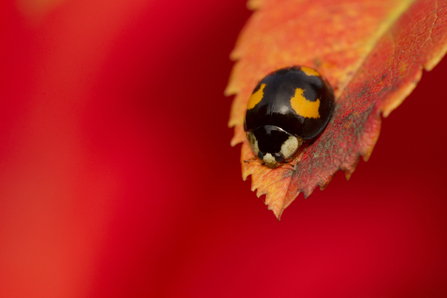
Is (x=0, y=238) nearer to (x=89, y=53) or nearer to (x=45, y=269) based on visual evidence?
(x=45, y=269)

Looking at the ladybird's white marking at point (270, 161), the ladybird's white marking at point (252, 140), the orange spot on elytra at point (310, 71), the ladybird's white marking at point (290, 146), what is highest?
the orange spot on elytra at point (310, 71)

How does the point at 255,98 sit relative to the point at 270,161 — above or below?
above

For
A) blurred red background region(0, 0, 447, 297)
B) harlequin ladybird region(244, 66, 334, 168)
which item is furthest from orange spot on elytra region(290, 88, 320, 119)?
blurred red background region(0, 0, 447, 297)

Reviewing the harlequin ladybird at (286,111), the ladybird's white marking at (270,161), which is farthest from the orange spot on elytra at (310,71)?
the ladybird's white marking at (270,161)

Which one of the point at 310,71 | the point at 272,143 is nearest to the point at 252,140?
the point at 272,143

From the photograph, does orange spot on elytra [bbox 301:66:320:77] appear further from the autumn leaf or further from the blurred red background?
the blurred red background

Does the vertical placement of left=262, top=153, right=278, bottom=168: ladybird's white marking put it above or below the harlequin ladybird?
below

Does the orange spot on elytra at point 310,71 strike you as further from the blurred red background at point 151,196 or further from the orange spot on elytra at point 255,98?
the blurred red background at point 151,196

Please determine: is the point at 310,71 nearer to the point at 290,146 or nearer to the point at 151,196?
the point at 290,146
